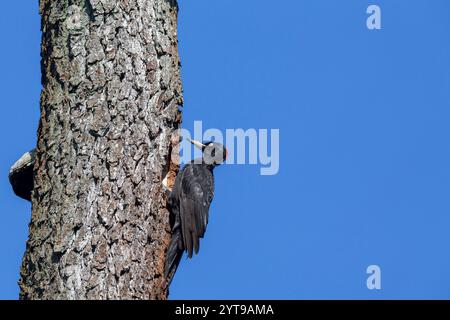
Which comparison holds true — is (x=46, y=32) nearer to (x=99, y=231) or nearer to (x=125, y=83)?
(x=125, y=83)

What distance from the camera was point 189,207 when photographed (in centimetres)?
731

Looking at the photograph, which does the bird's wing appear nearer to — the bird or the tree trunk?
the bird

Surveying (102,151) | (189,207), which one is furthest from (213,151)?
(102,151)

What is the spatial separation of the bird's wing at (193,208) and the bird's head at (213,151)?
2.62 ft

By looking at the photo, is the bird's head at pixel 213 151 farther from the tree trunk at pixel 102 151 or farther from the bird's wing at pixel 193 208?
the tree trunk at pixel 102 151

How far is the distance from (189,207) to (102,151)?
1.47m

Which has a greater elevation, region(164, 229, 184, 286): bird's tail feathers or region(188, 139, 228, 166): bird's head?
region(188, 139, 228, 166): bird's head

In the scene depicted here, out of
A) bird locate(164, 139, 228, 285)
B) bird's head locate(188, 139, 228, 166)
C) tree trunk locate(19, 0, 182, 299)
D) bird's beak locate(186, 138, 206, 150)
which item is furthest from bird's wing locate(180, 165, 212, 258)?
bird's beak locate(186, 138, 206, 150)

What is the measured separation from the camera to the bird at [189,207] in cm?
666

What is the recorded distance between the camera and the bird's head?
29.3ft

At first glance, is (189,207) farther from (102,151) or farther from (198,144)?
(198,144)

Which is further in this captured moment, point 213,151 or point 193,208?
point 213,151

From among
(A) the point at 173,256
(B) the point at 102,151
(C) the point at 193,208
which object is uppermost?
(B) the point at 102,151
